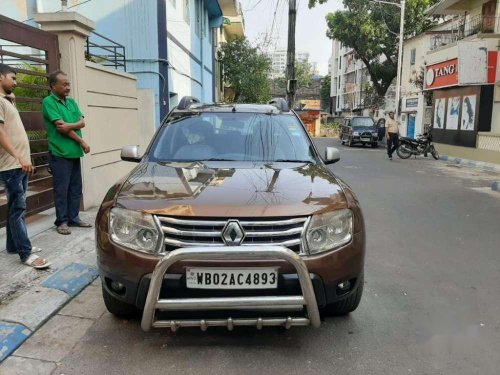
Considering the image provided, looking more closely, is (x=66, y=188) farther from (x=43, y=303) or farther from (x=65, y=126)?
(x=43, y=303)

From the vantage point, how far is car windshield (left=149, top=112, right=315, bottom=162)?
13.3 ft

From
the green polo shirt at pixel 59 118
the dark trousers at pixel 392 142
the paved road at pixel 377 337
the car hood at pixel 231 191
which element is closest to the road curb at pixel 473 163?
the dark trousers at pixel 392 142

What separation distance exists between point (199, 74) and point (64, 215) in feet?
47.4

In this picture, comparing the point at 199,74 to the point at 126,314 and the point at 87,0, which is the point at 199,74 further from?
the point at 126,314

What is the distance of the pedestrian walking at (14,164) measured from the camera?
393 centimetres

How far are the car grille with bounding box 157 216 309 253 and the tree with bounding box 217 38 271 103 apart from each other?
2318cm

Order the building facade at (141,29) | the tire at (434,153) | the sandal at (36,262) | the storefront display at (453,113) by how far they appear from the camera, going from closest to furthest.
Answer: the sandal at (36,262), the building facade at (141,29), the storefront display at (453,113), the tire at (434,153)

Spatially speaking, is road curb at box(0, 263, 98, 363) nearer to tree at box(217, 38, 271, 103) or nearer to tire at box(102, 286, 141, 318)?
tire at box(102, 286, 141, 318)

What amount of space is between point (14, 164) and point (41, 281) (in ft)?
3.50

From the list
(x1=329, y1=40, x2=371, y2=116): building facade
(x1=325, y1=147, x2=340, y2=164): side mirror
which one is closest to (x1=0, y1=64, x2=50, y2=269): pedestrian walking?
(x1=325, y1=147, x2=340, y2=164): side mirror

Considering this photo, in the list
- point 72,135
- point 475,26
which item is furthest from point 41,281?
point 475,26

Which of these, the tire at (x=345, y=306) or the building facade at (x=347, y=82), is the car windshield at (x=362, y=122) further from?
the tire at (x=345, y=306)

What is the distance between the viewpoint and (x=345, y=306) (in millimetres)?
3363

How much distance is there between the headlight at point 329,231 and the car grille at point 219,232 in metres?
0.07
